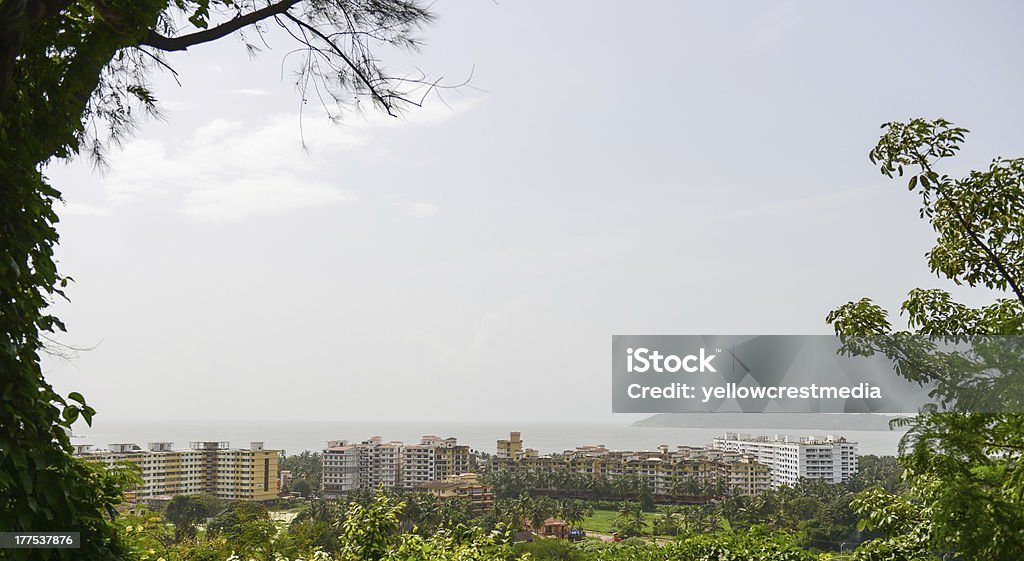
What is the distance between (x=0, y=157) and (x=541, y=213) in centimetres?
2243

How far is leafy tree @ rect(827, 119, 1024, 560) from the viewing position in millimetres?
2273

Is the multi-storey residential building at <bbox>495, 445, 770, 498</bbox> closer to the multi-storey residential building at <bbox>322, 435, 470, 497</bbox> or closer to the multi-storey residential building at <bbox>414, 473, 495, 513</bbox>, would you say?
the multi-storey residential building at <bbox>414, 473, 495, 513</bbox>

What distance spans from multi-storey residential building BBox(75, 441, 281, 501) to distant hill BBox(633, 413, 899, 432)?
22.5ft

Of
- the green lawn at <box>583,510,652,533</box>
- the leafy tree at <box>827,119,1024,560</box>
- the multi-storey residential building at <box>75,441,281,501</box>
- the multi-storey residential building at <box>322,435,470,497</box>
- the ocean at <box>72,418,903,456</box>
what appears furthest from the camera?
the multi-storey residential building at <box>322,435,470,497</box>

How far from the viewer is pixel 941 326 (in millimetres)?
2758

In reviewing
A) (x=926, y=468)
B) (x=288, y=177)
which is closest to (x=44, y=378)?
(x=926, y=468)

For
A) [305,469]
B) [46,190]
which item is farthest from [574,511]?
[46,190]

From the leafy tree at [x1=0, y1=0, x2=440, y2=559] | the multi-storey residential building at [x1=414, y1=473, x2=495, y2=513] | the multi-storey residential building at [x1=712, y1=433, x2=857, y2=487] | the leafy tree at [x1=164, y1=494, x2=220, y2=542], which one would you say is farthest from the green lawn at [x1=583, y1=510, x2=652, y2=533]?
the leafy tree at [x1=0, y1=0, x2=440, y2=559]

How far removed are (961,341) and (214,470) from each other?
43.7 feet

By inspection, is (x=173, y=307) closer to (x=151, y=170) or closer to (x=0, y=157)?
(x=151, y=170)

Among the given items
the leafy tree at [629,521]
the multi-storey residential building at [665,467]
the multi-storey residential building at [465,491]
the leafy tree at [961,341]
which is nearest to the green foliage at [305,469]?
the multi-storey residential building at [465,491]

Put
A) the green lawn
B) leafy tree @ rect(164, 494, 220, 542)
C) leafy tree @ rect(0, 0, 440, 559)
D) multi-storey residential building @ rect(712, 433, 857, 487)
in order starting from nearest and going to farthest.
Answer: leafy tree @ rect(0, 0, 440, 559) < multi-storey residential building @ rect(712, 433, 857, 487) < leafy tree @ rect(164, 494, 220, 542) < the green lawn

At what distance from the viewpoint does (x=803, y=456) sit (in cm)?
1154

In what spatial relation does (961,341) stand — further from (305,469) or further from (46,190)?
(305,469)
